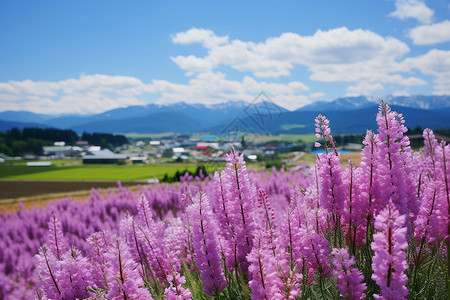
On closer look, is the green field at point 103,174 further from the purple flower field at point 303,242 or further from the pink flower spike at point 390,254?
the pink flower spike at point 390,254

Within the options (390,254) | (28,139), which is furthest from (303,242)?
(28,139)

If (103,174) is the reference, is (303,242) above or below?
above

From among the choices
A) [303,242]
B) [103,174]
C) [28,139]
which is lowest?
[103,174]

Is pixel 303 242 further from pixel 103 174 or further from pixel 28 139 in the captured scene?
pixel 28 139

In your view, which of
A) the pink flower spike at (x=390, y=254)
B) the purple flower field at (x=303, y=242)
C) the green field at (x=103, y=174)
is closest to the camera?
the pink flower spike at (x=390, y=254)

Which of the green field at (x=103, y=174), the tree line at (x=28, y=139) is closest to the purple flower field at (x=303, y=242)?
the green field at (x=103, y=174)

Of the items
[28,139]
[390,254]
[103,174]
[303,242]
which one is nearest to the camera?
[390,254]

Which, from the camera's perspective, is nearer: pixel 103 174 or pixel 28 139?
pixel 103 174

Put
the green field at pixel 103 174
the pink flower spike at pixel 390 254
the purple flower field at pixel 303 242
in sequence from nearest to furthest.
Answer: the pink flower spike at pixel 390 254 < the purple flower field at pixel 303 242 < the green field at pixel 103 174

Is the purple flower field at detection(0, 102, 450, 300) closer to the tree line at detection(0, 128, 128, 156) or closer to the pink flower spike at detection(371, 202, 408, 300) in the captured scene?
the pink flower spike at detection(371, 202, 408, 300)

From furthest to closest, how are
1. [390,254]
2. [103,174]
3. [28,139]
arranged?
[28,139]
[103,174]
[390,254]

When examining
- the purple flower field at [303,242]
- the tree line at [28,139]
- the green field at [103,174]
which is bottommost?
the green field at [103,174]

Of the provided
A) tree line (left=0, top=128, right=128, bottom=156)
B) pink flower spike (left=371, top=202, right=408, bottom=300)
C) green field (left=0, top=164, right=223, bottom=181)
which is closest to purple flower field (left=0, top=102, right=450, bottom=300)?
pink flower spike (left=371, top=202, right=408, bottom=300)

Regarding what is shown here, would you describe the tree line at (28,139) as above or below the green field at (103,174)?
above
